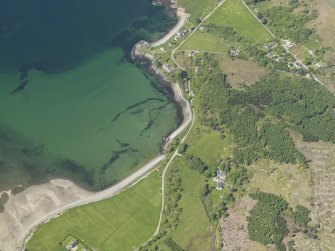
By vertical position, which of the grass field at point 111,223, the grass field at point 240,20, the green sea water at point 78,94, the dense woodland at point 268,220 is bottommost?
the grass field at point 111,223

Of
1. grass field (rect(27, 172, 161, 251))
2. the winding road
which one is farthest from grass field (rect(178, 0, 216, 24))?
grass field (rect(27, 172, 161, 251))

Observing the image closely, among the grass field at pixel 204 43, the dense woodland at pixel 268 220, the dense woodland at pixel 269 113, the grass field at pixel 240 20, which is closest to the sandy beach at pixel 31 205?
the dense woodland at pixel 268 220

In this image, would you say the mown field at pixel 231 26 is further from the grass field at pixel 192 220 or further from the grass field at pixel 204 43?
the grass field at pixel 192 220

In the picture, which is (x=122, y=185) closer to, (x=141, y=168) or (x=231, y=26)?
(x=141, y=168)

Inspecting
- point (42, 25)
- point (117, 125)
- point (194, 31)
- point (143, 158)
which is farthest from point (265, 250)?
point (42, 25)

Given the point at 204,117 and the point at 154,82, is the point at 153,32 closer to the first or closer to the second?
the point at 154,82
